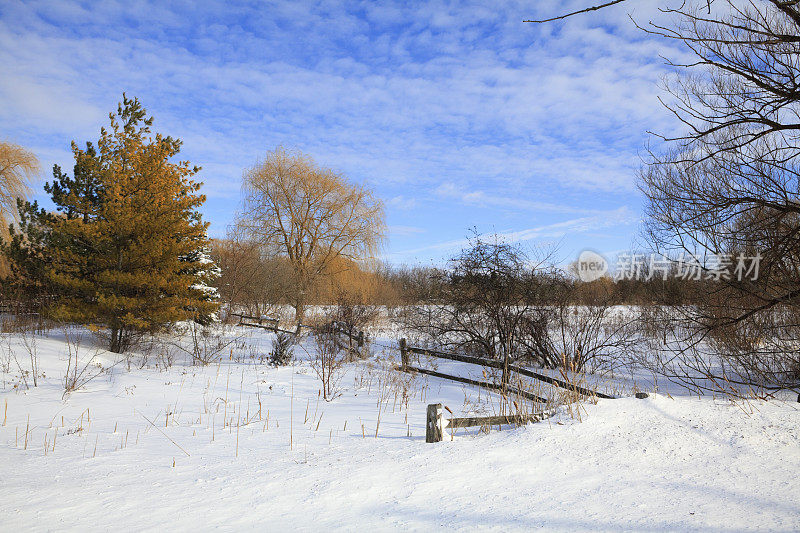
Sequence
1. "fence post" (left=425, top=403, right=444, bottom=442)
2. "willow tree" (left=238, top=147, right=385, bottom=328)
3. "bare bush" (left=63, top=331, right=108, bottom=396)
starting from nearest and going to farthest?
"fence post" (left=425, top=403, right=444, bottom=442), "bare bush" (left=63, top=331, right=108, bottom=396), "willow tree" (left=238, top=147, right=385, bottom=328)

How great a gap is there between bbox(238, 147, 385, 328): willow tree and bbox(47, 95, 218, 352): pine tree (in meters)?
11.0

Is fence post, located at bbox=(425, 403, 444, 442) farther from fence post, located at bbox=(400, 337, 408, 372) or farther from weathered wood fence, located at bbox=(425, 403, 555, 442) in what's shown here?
fence post, located at bbox=(400, 337, 408, 372)

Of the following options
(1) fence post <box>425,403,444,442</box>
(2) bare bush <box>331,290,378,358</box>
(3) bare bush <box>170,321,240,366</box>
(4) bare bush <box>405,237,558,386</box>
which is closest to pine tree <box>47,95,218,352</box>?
(3) bare bush <box>170,321,240,366</box>

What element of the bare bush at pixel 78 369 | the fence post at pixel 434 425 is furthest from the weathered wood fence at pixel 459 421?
the bare bush at pixel 78 369

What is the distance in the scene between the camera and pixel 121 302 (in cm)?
1131

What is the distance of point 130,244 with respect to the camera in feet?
38.5

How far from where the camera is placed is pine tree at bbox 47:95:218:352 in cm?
1146

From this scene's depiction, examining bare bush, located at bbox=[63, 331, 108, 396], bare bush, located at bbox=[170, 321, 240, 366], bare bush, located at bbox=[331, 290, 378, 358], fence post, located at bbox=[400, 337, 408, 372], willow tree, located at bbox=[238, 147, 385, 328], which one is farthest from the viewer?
willow tree, located at bbox=[238, 147, 385, 328]

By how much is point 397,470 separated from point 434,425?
874mm

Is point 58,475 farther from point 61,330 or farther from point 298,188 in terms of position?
point 298,188

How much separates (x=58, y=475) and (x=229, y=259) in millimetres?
20949

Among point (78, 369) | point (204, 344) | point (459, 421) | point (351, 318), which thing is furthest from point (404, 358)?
point (78, 369)

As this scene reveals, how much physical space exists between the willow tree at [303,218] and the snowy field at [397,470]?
1791 centimetres

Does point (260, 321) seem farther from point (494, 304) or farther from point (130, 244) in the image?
point (494, 304)
